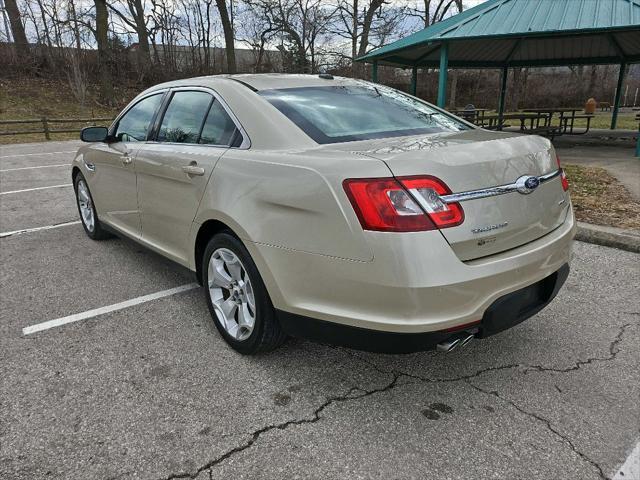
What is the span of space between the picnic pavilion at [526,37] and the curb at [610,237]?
234 inches

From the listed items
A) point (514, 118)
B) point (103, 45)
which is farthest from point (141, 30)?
point (514, 118)

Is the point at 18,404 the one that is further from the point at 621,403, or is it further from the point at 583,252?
the point at 583,252

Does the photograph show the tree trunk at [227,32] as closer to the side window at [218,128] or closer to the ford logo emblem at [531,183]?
the side window at [218,128]

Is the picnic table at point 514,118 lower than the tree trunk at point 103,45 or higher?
lower

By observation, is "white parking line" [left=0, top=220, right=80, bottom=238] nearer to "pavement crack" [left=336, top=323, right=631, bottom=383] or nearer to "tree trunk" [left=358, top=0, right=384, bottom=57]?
"pavement crack" [left=336, top=323, right=631, bottom=383]

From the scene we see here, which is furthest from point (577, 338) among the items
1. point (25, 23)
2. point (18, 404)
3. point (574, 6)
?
point (25, 23)

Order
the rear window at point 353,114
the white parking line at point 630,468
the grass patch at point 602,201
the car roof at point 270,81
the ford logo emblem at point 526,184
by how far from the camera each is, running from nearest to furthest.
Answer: the white parking line at point 630,468, the ford logo emblem at point 526,184, the rear window at point 353,114, the car roof at point 270,81, the grass patch at point 602,201

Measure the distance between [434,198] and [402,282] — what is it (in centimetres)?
38

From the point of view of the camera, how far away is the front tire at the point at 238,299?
259 cm

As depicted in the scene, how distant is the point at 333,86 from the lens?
131 inches

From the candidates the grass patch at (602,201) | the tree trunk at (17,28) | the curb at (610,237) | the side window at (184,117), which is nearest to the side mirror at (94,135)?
the side window at (184,117)

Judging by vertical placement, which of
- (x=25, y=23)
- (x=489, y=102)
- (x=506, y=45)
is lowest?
(x=489, y=102)

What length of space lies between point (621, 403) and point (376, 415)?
122cm

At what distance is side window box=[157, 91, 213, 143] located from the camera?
3.21 meters
